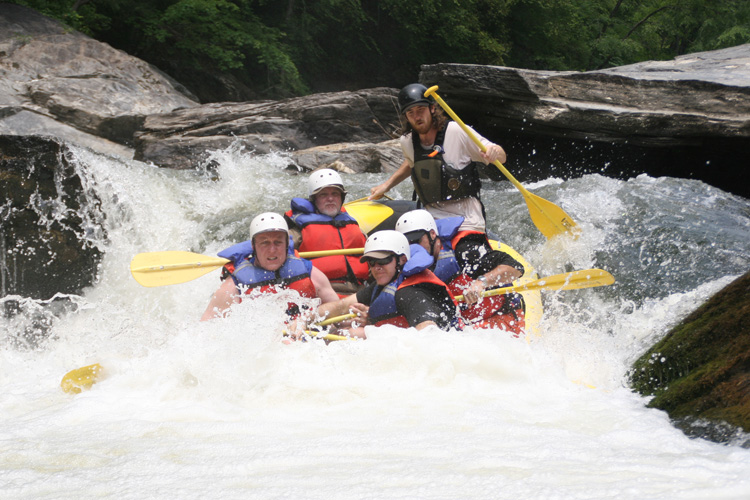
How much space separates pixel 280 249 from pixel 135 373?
1.07 meters

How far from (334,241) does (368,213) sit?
56cm

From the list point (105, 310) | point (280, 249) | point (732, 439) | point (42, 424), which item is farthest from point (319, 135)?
point (732, 439)

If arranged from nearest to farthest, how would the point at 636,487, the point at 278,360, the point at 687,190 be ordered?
the point at 636,487
the point at 278,360
the point at 687,190

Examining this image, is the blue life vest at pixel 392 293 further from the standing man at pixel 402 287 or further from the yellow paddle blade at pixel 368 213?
the yellow paddle blade at pixel 368 213

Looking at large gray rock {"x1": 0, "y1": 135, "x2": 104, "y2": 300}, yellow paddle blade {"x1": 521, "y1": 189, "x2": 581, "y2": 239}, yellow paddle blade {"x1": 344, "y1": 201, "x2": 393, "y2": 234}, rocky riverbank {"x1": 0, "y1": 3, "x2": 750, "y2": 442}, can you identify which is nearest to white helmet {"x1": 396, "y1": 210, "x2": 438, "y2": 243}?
yellow paddle blade {"x1": 344, "y1": 201, "x2": 393, "y2": 234}

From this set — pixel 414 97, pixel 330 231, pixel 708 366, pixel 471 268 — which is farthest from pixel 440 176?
pixel 708 366

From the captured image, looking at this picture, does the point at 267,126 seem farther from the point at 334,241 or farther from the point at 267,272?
the point at 267,272

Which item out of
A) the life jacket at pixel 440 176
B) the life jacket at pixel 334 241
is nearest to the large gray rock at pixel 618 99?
the life jacket at pixel 440 176

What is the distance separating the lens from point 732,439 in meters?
2.07

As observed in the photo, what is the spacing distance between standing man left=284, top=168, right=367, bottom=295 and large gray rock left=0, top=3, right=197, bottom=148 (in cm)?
537

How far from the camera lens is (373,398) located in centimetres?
285

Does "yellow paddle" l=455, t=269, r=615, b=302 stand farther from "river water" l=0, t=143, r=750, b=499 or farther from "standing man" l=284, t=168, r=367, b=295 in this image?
"standing man" l=284, t=168, r=367, b=295

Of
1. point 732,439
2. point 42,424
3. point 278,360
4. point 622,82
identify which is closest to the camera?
point 732,439

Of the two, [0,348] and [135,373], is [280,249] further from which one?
[0,348]
